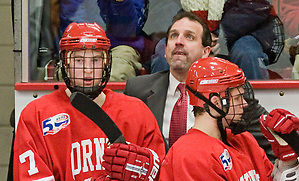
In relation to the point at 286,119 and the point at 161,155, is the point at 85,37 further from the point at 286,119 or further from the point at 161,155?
the point at 286,119

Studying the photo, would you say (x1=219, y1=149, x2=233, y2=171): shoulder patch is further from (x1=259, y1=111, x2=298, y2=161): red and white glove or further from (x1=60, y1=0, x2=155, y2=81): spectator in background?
(x1=60, y1=0, x2=155, y2=81): spectator in background

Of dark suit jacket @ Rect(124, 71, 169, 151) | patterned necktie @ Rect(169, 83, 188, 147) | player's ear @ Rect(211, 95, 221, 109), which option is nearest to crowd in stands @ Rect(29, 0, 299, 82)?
dark suit jacket @ Rect(124, 71, 169, 151)

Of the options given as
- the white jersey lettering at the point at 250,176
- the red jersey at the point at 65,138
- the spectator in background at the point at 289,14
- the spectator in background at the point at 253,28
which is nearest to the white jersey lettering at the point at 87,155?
the red jersey at the point at 65,138

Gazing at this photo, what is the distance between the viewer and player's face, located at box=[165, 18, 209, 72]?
315 cm

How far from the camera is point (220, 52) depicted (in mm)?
3656

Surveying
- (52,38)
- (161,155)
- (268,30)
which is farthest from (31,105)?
(268,30)

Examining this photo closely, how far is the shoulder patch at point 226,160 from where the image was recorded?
2117 millimetres

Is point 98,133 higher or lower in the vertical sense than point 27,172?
higher

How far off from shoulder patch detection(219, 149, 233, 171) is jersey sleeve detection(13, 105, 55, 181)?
0.71m

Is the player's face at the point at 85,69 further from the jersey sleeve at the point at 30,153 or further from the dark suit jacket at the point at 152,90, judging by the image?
the dark suit jacket at the point at 152,90

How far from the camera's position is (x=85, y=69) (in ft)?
7.66

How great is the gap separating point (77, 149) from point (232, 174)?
66 cm

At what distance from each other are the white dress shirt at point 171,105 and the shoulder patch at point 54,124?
850mm

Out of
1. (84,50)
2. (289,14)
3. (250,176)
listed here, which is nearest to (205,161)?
(250,176)
